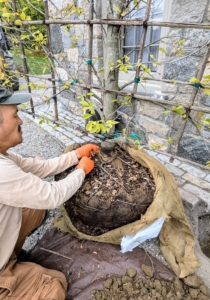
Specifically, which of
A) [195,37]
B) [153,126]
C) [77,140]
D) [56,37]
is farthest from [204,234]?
[56,37]

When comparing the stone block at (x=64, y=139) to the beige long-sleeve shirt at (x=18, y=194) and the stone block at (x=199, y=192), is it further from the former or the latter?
the stone block at (x=199, y=192)

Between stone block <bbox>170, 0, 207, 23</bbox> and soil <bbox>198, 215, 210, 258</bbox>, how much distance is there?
1864 millimetres

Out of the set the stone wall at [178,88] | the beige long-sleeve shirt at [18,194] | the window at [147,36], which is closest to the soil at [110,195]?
the beige long-sleeve shirt at [18,194]

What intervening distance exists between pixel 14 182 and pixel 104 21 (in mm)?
1112

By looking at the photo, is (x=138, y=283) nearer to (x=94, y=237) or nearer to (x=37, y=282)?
(x=94, y=237)

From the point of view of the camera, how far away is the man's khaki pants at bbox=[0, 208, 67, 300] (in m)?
1.17

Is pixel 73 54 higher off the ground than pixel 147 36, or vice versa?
pixel 147 36

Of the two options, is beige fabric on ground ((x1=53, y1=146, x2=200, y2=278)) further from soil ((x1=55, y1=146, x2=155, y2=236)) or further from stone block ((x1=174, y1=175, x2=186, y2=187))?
stone block ((x1=174, y1=175, x2=186, y2=187))

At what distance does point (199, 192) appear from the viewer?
201cm

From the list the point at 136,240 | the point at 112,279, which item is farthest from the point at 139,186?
the point at 112,279

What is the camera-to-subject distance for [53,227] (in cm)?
180

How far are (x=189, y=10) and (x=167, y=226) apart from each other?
1.99 m

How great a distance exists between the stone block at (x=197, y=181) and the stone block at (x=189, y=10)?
154 cm

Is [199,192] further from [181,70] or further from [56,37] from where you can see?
[56,37]
